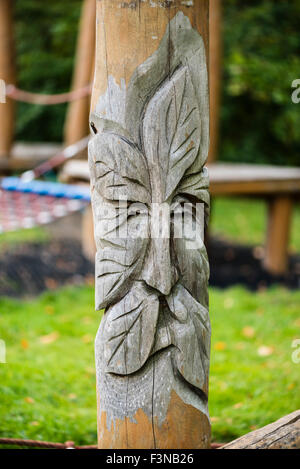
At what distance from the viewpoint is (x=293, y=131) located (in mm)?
8594

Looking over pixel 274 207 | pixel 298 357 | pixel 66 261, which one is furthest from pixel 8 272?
pixel 298 357

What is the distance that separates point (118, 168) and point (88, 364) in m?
2.39

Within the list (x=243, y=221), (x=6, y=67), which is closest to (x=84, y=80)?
(x=6, y=67)

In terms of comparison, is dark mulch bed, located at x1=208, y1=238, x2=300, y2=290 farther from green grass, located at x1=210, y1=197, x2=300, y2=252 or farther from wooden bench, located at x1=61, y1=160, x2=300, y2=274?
green grass, located at x1=210, y1=197, x2=300, y2=252

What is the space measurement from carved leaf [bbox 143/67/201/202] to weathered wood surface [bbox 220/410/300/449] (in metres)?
0.96

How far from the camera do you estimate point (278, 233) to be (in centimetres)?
680

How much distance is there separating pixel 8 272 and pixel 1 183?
1212 mm

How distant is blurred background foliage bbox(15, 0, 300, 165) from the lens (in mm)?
10070

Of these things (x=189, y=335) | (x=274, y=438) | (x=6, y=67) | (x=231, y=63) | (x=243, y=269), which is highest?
(x=231, y=63)

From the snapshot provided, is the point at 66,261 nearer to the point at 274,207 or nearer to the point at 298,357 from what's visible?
the point at 274,207

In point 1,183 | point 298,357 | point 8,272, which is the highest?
point 1,183

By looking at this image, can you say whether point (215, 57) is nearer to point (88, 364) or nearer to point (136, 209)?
point (88, 364)

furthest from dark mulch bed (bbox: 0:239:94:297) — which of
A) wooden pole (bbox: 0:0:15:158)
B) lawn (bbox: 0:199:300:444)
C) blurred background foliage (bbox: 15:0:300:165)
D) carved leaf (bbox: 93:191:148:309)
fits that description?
carved leaf (bbox: 93:191:148:309)

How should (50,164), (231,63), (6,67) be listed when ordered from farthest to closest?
(231,63) < (6,67) < (50,164)
